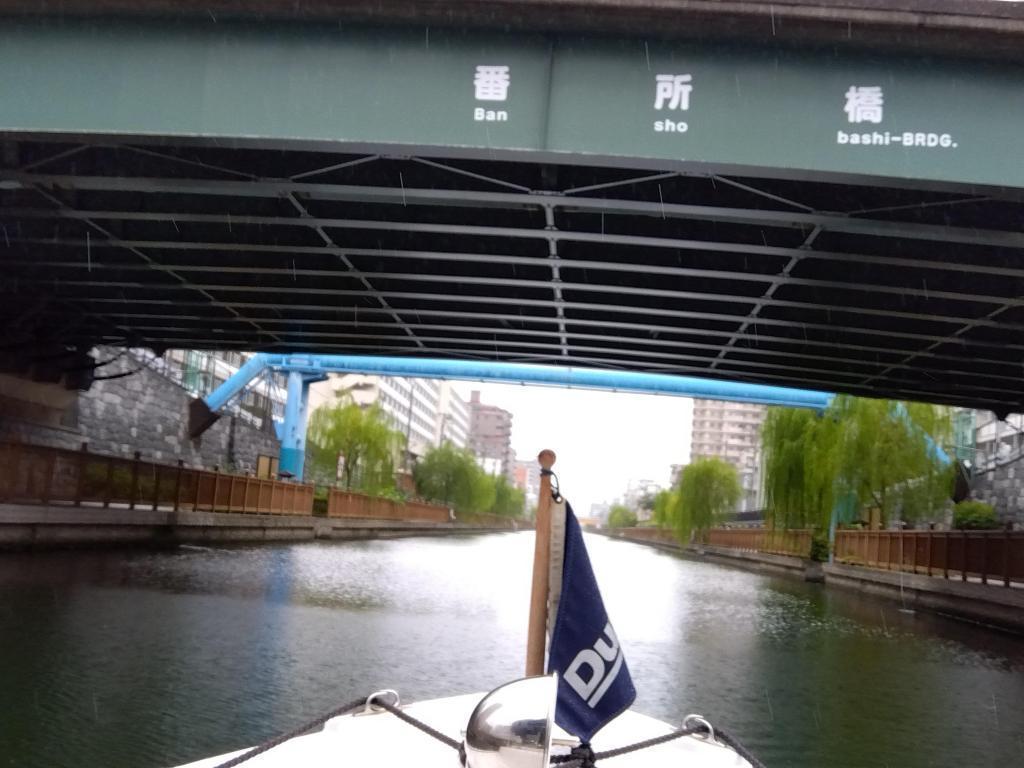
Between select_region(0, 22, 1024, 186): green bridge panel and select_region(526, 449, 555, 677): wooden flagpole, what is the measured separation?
5277 mm

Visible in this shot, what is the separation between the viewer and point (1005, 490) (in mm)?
46969

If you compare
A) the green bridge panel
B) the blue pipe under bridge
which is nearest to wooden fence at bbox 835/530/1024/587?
the blue pipe under bridge

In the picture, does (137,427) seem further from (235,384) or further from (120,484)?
(120,484)

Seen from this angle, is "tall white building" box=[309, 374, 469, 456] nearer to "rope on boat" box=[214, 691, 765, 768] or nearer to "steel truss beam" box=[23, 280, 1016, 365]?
"steel truss beam" box=[23, 280, 1016, 365]

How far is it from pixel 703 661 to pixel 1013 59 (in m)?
6.64

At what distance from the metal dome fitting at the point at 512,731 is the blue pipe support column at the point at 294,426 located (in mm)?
47872

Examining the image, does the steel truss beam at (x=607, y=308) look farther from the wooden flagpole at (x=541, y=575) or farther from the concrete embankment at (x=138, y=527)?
the wooden flagpole at (x=541, y=575)

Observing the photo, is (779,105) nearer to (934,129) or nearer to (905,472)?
(934,129)

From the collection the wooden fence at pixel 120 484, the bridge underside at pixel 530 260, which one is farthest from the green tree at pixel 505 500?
the bridge underside at pixel 530 260

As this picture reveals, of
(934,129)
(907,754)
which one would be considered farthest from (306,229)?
(907,754)

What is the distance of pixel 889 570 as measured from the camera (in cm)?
2934

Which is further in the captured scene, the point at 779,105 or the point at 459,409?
the point at 459,409

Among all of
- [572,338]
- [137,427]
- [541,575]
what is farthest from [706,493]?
[541,575]

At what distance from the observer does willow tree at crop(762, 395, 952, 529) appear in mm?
32219
